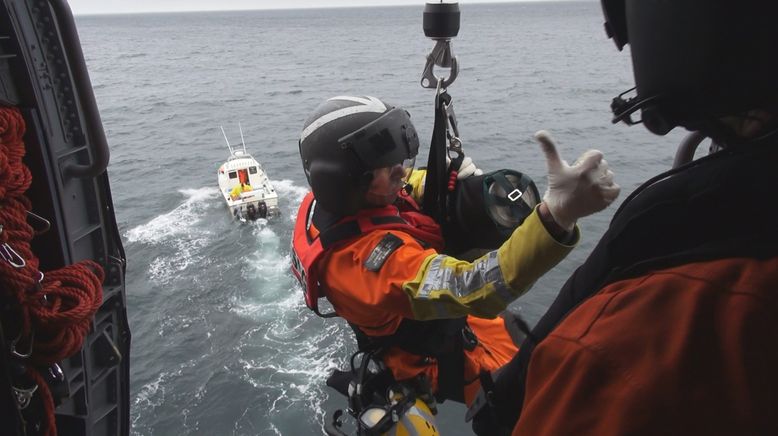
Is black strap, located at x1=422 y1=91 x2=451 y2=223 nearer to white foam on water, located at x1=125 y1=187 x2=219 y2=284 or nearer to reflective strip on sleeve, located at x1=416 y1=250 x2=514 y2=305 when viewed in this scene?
reflective strip on sleeve, located at x1=416 y1=250 x2=514 y2=305

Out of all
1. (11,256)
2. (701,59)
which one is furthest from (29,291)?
(701,59)

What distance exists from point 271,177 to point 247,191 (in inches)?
274

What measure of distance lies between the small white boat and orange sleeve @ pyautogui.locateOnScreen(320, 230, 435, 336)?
25.1 m

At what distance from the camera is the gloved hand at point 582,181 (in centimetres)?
192

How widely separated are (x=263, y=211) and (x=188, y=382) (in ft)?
41.4

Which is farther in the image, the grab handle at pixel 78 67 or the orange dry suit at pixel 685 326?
the grab handle at pixel 78 67

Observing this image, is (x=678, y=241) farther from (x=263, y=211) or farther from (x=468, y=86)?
(x=468, y=86)

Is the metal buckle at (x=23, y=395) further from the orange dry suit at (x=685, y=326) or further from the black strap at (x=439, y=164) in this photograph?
the orange dry suit at (x=685, y=326)

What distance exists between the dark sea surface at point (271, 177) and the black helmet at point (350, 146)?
10.6 m

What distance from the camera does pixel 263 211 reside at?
2730 centimetres

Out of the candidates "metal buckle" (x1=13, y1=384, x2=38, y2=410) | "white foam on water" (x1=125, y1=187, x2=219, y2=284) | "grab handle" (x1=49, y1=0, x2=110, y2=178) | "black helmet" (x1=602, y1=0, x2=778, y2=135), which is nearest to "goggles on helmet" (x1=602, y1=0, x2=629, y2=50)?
"black helmet" (x1=602, y1=0, x2=778, y2=135)

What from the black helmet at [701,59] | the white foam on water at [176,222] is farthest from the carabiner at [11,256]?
the white foam on water at [176,222]

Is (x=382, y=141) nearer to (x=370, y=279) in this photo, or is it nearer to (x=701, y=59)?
(x=370, y=279)

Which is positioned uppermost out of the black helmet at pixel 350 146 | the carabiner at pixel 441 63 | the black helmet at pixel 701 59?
the black helmet at pixel 701 59
